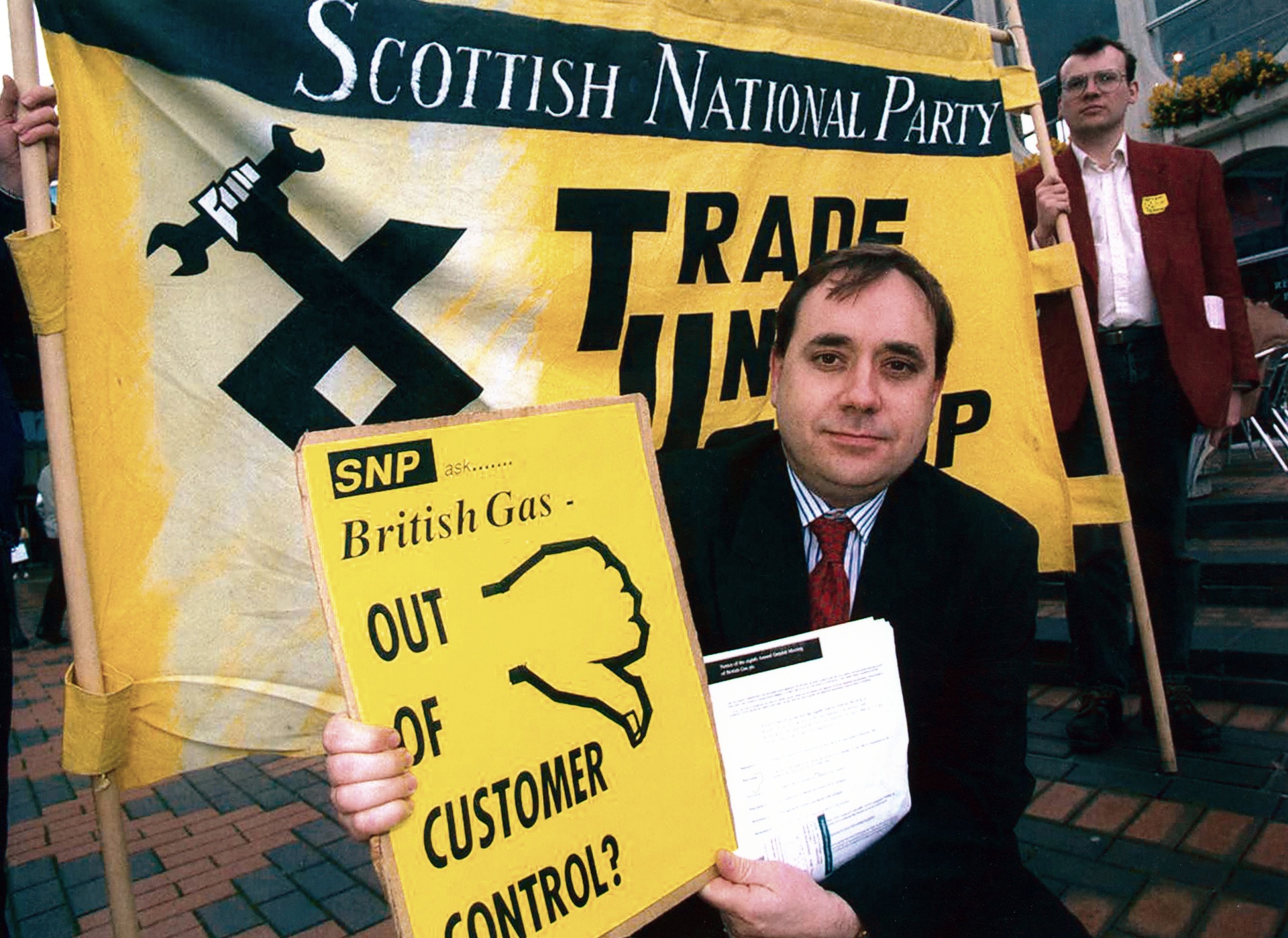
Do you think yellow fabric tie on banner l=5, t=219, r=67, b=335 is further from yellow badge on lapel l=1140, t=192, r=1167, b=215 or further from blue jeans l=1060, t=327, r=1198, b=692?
yellow badge on lapel l=1140, t=192, r=1167, b=215

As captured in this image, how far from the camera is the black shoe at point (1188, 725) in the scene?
2594 millimetres

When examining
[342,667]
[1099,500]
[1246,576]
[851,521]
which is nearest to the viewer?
[342,667]

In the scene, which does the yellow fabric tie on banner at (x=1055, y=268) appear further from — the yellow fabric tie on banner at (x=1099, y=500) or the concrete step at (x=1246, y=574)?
the concrete step at (x=1246, y=574)

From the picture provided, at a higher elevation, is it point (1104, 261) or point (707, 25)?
point (707, 25)

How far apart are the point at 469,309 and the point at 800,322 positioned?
2.32 ft

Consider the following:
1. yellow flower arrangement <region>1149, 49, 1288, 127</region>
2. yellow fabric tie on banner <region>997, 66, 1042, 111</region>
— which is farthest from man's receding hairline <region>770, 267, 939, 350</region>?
yellow flower arrangement <region>1149, 49, 1288, 127</region>

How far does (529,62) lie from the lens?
178cm

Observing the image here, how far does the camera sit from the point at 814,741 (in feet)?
3.72

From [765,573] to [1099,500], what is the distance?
5.09 ft

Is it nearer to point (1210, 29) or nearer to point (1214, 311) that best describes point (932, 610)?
point (1214, 311)

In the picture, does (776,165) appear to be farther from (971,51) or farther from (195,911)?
(195,911)

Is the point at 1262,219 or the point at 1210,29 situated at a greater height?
the point at 1210,29

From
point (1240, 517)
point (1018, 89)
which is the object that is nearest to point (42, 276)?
point (1018, 89)

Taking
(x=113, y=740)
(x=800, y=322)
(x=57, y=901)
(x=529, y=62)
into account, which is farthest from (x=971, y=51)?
(x=57, y=901)
